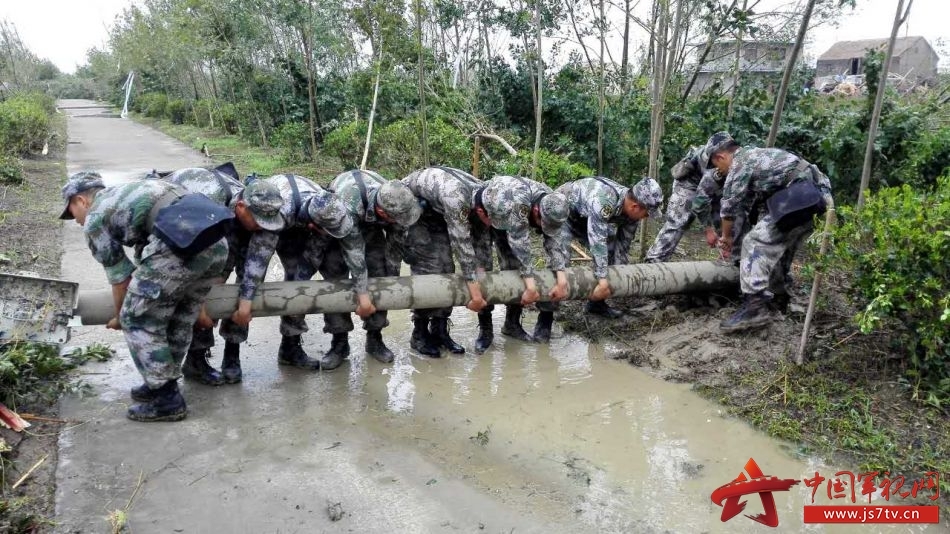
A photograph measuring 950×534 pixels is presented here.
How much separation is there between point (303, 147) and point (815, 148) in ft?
37.9

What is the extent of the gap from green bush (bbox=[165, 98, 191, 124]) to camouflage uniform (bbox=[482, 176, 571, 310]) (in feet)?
91.5

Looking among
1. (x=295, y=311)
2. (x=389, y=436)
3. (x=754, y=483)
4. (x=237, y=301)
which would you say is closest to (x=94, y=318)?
(x=237, y=301)

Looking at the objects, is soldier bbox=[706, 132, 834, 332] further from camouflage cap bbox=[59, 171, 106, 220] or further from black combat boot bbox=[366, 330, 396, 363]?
camouflage cap bbox=[59, 171, 106, 220]

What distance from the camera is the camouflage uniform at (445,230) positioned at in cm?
477

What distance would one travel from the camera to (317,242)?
4801 millimetres

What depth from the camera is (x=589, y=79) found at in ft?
37.1

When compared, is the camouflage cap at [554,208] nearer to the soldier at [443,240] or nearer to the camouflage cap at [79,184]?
the soldier at [443,240]

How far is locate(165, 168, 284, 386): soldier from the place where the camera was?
4129 millimetres

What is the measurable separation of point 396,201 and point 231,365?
1.73 meters

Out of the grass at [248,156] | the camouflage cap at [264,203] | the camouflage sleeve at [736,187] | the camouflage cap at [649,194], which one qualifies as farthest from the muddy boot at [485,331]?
the grass at [248,156]

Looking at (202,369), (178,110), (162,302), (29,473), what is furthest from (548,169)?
(178,110)

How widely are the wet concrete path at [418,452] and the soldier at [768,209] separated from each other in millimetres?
1078

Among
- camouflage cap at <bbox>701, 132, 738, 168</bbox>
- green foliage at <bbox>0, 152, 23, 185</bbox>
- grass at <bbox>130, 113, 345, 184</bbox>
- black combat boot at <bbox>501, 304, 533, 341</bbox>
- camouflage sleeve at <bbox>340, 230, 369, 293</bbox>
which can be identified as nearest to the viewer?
camouflage sleeve at <bbox>340, 230, 369, 293</bbox>

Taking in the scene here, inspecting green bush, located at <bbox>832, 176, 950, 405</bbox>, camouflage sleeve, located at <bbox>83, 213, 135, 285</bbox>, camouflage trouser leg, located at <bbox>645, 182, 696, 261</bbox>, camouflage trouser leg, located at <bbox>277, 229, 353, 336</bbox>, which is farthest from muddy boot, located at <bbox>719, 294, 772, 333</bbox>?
camouflage sleeve, located at <bbox>83, 213, 135, 285</bbox>
